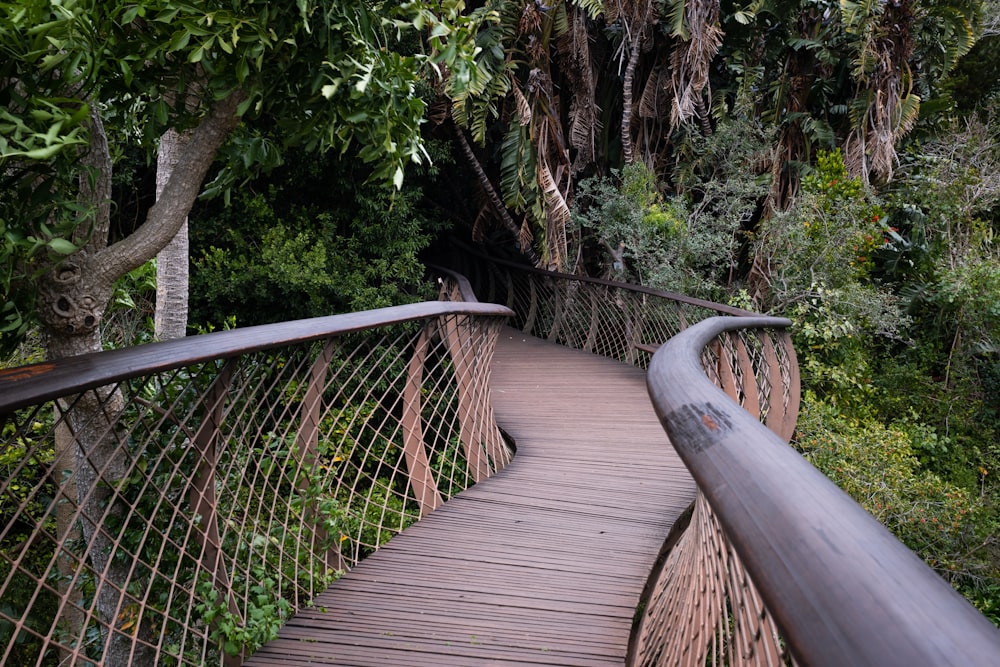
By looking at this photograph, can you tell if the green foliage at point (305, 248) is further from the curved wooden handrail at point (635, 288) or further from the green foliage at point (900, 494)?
the green foliage at point (900, 494)

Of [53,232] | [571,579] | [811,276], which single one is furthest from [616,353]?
[53,232]

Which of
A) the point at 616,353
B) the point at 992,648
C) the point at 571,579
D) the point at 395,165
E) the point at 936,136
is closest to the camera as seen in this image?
the point at 992,648

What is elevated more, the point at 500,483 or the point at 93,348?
the point at 93,348

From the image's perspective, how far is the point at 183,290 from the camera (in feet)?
14.1

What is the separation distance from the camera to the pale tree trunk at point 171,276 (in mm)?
4164

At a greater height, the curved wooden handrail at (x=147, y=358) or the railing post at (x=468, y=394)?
the curved wooden handrail at (x=147, y=358)

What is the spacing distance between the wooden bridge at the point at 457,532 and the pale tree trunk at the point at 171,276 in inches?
34.8

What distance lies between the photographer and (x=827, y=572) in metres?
0.59

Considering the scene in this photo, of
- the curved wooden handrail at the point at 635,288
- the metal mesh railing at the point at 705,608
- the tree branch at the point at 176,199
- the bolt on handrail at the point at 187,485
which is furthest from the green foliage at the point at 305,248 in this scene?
the metal mesh railing at the point at 705,608

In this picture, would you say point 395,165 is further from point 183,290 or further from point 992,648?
point 183,290

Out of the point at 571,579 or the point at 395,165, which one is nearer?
the point at 395,165

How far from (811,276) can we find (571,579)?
7.84 metres

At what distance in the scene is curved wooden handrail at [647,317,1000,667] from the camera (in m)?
0.49

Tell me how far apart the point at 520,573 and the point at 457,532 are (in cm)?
44
